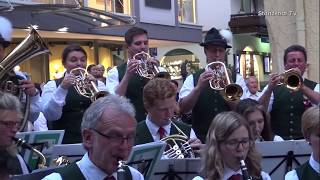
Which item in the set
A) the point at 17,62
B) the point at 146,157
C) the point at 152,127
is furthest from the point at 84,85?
the point at 146,157

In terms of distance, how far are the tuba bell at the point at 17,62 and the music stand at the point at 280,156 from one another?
6.46 feet

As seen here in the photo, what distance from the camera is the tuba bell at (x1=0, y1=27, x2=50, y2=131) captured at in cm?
555

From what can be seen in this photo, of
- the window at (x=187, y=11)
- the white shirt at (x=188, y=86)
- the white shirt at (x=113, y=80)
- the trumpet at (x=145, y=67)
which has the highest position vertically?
the window at (x=187, y=11)

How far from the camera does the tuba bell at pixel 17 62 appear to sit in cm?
555

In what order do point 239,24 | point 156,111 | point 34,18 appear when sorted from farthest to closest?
point 239,24 < point 34,18 < point 156,111

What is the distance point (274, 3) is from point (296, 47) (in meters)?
2.13

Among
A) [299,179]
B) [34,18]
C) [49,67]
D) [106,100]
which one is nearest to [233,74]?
[299,179]

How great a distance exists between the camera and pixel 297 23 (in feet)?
27.8

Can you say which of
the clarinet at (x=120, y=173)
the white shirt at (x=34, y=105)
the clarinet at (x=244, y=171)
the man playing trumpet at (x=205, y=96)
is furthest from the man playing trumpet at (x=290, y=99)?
the clarinet at (x=120, y=173)

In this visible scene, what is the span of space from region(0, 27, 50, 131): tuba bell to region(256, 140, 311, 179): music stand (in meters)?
1.97

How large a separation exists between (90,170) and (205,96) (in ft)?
11.3

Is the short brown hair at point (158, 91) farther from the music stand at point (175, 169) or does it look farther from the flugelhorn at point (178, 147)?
the music stand at point (175, 169)

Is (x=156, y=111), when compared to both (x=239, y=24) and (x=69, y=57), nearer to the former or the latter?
(x=69, y=57)

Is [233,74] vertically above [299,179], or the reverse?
[233,74]
